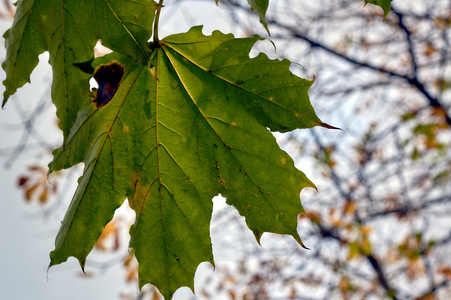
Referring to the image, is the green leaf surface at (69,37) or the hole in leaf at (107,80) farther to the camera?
the hole in leaf at (107,80)

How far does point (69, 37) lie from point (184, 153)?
41cm

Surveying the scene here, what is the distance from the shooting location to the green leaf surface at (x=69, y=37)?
699mm

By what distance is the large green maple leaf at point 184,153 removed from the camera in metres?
0.91

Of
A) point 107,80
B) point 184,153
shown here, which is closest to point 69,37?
point 107,80

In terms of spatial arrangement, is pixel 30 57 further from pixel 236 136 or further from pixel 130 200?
pixel 236 136

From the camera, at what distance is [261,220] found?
92cm

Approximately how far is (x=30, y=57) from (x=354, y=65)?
3817 millimetres

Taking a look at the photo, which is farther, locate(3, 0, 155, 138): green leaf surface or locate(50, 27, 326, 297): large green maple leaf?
locate(50, 27, 326, 297): large green maple leaf

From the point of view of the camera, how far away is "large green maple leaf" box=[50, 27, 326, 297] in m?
0.91

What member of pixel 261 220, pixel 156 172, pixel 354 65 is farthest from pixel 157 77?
pixel 354 65

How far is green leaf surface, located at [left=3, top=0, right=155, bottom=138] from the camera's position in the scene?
70 centimetres

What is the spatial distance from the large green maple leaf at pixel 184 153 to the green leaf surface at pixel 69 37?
10 centimetres

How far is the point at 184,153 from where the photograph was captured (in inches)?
39.4

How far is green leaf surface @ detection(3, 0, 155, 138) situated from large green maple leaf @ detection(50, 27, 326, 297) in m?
0.10
